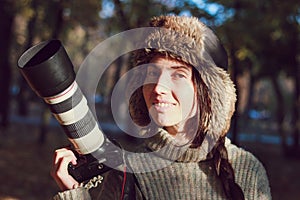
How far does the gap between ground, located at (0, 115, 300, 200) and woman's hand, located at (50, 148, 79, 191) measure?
5687 mm

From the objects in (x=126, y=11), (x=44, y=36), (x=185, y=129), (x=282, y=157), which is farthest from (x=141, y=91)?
(x=282, y=157)

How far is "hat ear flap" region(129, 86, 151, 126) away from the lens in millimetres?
2096

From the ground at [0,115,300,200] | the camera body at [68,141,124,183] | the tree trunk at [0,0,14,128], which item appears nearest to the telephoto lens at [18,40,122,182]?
the camera body at [68,141,124,183]

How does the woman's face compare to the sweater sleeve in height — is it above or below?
above

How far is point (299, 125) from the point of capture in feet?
57.4

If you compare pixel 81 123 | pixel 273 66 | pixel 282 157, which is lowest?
pixel 282 157

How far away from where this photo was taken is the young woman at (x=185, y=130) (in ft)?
6.49

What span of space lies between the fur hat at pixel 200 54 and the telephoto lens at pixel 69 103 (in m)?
0.36

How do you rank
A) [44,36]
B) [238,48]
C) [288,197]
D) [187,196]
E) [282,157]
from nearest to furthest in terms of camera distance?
[187,196] → [238,48] → [288,197] → [44,36] → [282,157]

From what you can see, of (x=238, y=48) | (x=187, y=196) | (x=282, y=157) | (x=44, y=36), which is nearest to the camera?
(x=187, y=196)

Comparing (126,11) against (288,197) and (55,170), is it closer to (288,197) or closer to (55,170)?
(288,197)

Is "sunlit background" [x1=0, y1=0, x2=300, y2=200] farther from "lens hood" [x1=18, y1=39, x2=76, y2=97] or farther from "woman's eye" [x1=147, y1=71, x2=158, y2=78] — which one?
"lens hood" [x1=18, y1=39, x2=76, y2=97]

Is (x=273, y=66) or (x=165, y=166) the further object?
(x=273, y=66)

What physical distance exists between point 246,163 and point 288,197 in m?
10.3
